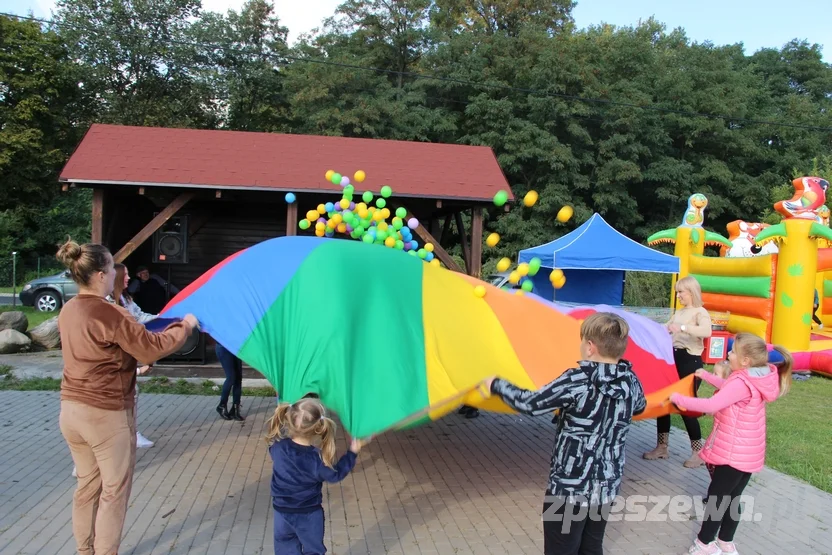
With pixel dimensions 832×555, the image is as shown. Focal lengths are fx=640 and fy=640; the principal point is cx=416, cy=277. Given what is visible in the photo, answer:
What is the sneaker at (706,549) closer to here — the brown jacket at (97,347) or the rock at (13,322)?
the brown jacket at (97,347)

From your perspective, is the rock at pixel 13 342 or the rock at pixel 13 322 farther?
the rock at pixel 13 322

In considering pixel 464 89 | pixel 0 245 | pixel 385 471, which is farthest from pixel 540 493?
pixel 464 89

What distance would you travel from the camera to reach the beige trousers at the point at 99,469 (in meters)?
3.00

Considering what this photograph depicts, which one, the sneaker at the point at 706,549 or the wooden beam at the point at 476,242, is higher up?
the wooden beam at the point at 476,242

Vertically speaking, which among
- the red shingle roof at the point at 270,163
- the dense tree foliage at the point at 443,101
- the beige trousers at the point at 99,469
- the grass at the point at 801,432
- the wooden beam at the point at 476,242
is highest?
the dense tree foliage at the point at 443,101

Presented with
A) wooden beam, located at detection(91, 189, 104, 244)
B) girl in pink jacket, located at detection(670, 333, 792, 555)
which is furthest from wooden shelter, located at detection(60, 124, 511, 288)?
girl in pink jacket, located at detection(670, 333, 792, 555)

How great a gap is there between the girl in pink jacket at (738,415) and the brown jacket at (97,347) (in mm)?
2773

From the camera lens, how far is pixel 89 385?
3012mm

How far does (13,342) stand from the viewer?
10.5 metres

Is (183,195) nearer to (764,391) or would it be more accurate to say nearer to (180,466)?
(180,466)

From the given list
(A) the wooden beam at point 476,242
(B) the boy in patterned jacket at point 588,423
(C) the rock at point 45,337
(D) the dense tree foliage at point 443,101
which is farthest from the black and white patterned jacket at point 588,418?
(D) the dense tree foliage at point 443,101

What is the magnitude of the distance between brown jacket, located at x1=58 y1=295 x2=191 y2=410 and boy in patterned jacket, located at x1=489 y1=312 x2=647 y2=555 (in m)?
1.70

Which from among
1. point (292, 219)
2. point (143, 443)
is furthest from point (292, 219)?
point (143, 443)

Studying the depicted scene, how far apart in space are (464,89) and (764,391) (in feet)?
82.5
